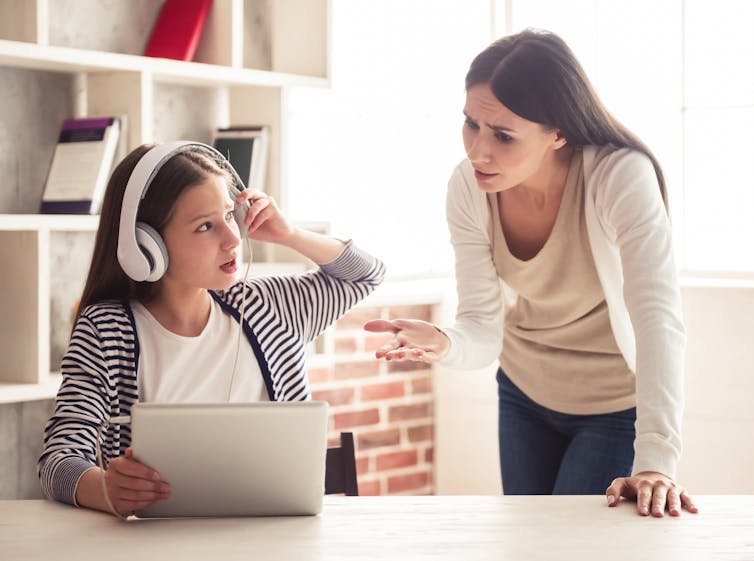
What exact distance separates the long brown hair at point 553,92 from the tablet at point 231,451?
844 mm

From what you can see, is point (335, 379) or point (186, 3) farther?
point (335, 379)

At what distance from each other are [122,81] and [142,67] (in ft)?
0.27

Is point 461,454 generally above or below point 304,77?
below

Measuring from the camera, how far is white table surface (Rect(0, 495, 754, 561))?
1293mm

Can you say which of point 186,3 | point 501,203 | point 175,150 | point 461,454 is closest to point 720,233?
point 461,454

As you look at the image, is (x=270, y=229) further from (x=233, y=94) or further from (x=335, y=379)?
(x=335, y=379)

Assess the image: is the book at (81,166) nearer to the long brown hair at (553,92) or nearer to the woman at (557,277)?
the woman at (557,277)

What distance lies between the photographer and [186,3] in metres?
2.97

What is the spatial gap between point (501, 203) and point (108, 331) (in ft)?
2.81

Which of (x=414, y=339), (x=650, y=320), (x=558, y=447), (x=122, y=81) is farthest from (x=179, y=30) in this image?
(x=650, y=320)

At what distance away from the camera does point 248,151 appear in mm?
3006

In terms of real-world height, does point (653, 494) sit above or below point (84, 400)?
below

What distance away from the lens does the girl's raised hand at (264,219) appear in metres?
1.90

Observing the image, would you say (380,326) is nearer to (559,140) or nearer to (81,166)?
(559,140)
